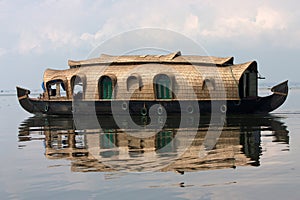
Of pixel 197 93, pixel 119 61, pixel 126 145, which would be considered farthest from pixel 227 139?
pixel 119 61

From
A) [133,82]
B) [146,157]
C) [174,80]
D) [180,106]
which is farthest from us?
[133,82]

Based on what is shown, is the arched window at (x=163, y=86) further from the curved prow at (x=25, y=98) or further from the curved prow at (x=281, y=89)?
the curved prow at (x=25, y=98)

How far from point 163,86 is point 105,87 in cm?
383

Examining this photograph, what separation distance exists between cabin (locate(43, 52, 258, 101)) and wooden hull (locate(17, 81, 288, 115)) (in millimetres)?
410

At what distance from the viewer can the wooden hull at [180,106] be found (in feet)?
94.9

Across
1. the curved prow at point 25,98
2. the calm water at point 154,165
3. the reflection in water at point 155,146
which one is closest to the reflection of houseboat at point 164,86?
the curved prow at point 25,98

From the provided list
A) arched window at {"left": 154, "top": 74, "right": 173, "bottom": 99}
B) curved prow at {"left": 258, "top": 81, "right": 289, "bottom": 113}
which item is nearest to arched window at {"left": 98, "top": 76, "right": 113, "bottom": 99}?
arched window at {"left": 154, "top": 74, "right": 173, "bottom": 99}

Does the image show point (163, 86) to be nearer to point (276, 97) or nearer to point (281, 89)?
point (276, 97)

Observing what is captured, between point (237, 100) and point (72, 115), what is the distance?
425 inches

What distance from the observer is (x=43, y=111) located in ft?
105

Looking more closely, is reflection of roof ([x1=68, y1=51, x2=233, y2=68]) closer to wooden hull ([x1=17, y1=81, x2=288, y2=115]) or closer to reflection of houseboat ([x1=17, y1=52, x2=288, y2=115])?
reflection of houseboat ([x1=17, y1=52, x2=288, y2=115])

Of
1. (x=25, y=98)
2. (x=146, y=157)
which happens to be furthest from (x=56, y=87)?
(x=146, y=157)

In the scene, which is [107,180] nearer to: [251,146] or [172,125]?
[251,146]

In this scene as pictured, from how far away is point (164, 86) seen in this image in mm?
29922
